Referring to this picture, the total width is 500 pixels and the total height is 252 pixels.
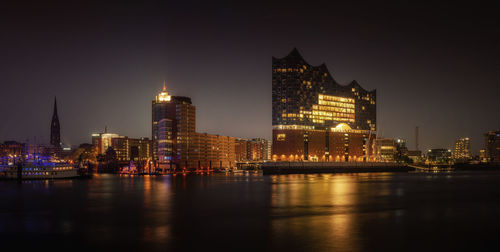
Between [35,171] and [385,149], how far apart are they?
135498 millimetres

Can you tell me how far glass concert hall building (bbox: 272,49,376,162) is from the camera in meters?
148

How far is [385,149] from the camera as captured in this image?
182m

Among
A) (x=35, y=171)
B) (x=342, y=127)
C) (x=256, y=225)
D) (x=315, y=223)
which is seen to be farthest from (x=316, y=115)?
(x=256, y=225)

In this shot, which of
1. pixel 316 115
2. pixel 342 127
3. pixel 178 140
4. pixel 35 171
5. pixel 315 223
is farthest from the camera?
pixel 178 140

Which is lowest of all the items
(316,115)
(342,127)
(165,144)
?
(165,144)

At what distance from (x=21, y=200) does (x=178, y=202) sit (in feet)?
64.3

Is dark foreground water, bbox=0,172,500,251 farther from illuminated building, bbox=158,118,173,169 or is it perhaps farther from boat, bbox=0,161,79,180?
illuminated building, bbox=158,118,173,169

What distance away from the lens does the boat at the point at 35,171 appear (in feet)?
328

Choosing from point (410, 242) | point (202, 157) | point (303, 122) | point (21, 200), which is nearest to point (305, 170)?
point (303, 122)

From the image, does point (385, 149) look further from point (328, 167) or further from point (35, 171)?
point (35, 171)

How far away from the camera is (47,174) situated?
103375 mm

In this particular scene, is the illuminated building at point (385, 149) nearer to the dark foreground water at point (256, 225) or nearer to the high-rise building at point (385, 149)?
the high-rise building at point (385, 149)

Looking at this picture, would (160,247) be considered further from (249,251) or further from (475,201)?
(475,201)

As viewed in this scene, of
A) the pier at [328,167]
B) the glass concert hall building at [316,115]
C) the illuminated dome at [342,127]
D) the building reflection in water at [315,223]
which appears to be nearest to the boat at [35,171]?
the pier at [328,167]
